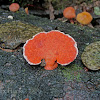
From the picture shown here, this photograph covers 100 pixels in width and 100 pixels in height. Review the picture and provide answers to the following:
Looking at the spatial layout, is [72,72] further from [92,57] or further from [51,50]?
[51,50]

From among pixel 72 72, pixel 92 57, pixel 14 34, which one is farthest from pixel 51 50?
pixel 14 34

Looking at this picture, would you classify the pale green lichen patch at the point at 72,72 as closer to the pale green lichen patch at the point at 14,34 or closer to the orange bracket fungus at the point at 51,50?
the orange bracket fungus at the point at 51,50

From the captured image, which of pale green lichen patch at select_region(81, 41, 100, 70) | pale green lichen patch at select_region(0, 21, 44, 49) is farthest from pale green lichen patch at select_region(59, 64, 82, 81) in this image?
pale green lichen patch at select_region(0, 21, 44, 49)

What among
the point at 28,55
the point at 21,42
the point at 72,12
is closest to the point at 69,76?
the point at 28,55

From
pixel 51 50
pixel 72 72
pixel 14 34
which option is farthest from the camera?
pixel 14 34

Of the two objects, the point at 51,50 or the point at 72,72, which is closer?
the point at 51,50

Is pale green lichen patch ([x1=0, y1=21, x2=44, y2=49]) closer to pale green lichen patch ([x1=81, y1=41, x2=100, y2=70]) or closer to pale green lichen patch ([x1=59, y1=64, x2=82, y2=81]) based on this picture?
pale green lichen patch ([x1=59, y1=64, x2=82, y2=81])

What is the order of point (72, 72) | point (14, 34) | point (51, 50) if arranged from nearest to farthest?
point (51, 50) < point (72, 72) < point (14, 34)
